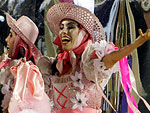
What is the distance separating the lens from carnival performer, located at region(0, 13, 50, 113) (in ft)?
5.56

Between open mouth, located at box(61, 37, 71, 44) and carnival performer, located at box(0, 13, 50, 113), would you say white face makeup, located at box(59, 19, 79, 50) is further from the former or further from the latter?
carnival performer, located at box(0, 13, 50, 113)

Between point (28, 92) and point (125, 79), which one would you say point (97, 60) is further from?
point (28, 92)

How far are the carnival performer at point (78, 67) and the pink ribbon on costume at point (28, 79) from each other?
124 millimetres

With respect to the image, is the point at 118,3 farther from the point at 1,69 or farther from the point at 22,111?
the point at 22,111

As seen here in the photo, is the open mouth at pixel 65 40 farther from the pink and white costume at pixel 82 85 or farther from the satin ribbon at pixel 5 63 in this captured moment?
the satin ribbon at pixel 5 63

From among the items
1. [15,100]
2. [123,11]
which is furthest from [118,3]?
[15,100]

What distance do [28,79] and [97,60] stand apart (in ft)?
1.36

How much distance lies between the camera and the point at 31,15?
2.88 m

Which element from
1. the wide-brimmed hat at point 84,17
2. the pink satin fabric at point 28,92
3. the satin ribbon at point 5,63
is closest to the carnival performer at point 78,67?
the wide-brimmed hat at point 84,17

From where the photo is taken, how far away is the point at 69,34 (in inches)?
73.5

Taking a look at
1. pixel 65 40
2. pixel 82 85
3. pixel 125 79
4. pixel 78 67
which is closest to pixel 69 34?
pixel 65 40

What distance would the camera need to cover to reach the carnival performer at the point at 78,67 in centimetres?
167

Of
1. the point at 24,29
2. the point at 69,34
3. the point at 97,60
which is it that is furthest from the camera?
the point at 24,29

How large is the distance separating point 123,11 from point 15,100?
145cm
